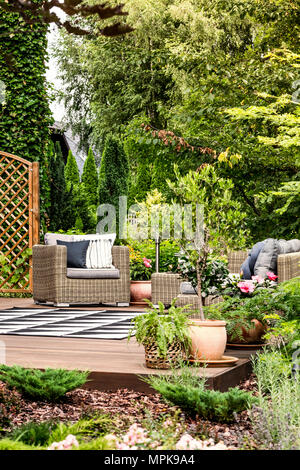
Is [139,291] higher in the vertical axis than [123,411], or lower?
higher

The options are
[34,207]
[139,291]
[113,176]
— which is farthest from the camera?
[113,176]

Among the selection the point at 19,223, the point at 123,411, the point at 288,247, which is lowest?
the point at 123,411

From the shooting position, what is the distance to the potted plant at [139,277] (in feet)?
24.7

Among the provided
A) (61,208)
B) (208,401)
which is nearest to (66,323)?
(208,401)

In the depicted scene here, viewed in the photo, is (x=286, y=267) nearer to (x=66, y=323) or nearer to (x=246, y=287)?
(x=246, y=287)

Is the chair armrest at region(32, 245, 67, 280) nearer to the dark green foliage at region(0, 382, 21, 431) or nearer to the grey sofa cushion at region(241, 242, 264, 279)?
the grey sofa cushion at region(241, 242, 264, 279)

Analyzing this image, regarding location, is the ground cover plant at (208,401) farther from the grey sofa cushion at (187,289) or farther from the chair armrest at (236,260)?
the chair armrest at (236,260)

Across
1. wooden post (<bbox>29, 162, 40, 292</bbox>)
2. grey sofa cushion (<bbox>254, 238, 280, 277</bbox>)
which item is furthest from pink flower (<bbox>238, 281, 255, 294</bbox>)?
wooden post (<bbox>29, 162, 40, 292</bbox>)

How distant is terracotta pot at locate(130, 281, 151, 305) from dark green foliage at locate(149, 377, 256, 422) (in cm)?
495

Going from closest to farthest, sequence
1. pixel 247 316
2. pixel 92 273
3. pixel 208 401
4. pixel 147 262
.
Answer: pixel 208 401, pixel 247 316, pixel 92 273, pixel 147 262

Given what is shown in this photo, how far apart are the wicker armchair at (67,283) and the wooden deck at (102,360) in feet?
8.07

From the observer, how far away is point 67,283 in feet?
23.2

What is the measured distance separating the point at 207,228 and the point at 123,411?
1.13 m

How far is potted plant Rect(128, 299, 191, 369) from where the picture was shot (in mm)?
3119
